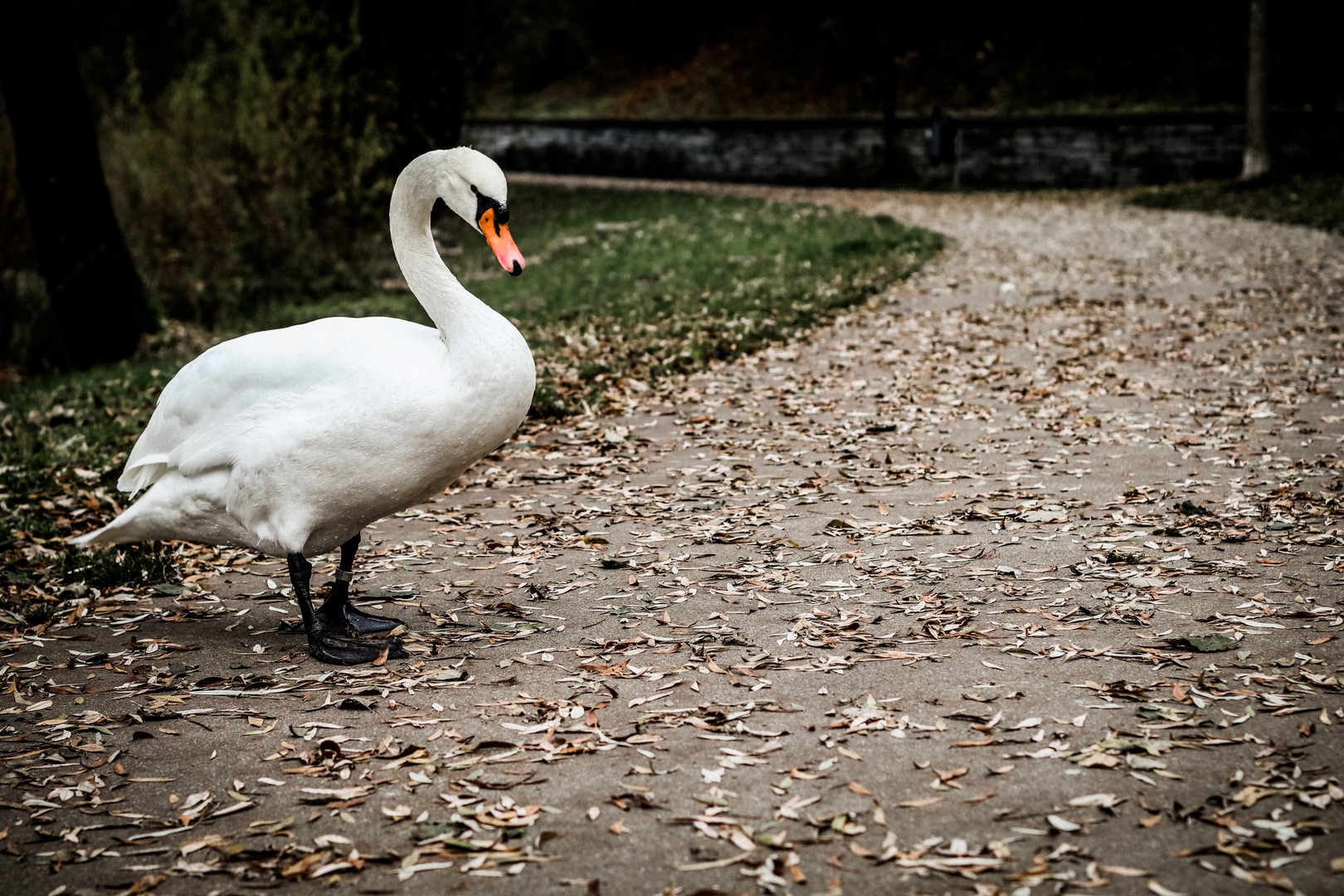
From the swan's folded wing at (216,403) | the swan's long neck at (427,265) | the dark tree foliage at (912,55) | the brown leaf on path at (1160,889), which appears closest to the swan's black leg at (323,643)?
the swan's folded wing at (216,403)

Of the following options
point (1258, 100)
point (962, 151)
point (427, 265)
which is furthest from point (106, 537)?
point (962, 151)

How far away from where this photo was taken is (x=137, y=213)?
15086 mm

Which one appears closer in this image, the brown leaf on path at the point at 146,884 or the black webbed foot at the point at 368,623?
the brown leaf on path at the point at 146,884

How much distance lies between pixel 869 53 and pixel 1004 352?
1218 inches

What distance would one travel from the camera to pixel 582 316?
12.3 meters

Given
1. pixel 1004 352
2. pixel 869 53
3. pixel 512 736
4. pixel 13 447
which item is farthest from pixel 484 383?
pixel 869 53

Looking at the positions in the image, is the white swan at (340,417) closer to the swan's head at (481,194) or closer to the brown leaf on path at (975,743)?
the swan's head at (481,194)

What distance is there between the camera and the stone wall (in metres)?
25.1

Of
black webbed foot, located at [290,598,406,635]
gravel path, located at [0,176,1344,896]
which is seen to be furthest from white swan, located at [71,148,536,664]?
gravel path, located at [0,176,1344,896]

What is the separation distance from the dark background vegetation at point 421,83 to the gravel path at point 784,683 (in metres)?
8.23

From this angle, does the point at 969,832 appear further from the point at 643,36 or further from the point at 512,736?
the point at 643,36

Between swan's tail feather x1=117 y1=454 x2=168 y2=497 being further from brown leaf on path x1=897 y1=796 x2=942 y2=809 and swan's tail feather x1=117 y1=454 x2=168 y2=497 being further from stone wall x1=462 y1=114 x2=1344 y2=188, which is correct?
stone wall x1=462 y1=114 x2=1344 y2=188

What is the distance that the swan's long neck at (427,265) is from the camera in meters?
4.43

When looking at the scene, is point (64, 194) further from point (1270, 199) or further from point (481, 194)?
point (1270, 199)
